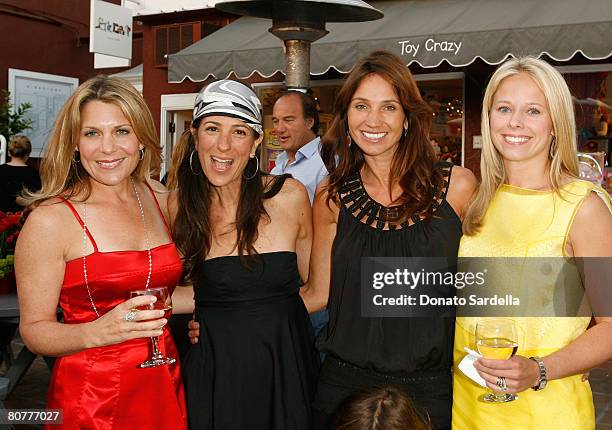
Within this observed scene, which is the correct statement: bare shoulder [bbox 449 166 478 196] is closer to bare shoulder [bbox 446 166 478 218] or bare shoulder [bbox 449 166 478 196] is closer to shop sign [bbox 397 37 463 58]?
bare shoulder [bbox 446 166 478 218]

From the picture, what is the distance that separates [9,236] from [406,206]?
2929mm

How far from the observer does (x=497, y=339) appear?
6.38 ft

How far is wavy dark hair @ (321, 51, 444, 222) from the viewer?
99.0 inches

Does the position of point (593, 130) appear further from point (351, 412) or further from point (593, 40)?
point (351, 412)

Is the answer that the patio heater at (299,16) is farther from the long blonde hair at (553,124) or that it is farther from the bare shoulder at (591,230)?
the bare shoulder at (591,230)

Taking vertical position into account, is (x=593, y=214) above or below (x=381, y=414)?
above

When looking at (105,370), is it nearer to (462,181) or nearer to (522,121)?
(462,181)

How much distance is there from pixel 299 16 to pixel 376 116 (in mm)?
1816

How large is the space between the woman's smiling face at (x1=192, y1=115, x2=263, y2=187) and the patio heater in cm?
146

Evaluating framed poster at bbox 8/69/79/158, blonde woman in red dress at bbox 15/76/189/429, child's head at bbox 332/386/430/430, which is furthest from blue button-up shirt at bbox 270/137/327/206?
framed poster at bbox 8/69/79/158

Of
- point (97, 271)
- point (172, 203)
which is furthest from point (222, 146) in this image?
point (97, 271)

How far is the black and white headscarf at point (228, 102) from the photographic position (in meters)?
2.61

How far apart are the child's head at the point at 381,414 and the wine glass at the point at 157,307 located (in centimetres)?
63

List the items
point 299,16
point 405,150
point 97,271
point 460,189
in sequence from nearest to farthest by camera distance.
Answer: point 97,271 → point 460,189 → point 405,150 → point 299,16
